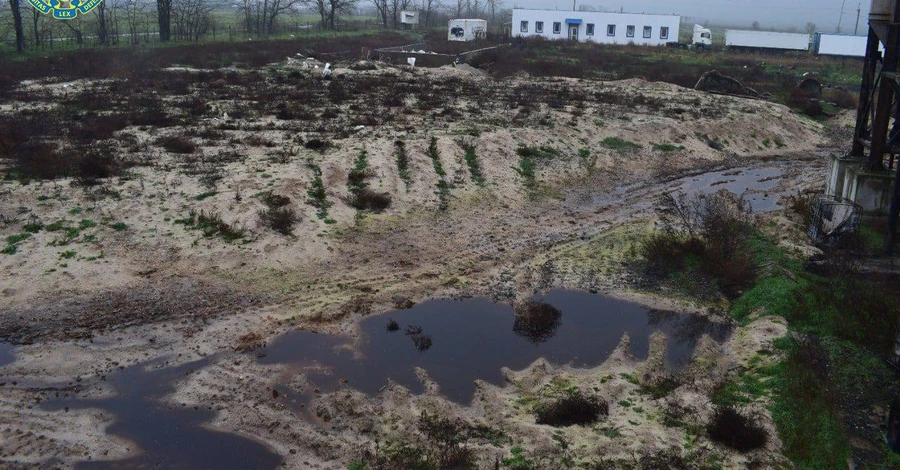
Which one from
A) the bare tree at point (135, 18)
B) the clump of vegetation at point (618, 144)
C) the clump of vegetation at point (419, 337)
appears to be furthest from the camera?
the bare tree at point (135, 18)

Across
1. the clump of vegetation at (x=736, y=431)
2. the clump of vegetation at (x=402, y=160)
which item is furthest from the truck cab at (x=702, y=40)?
the clump of vegetation at (x=736, y=431)

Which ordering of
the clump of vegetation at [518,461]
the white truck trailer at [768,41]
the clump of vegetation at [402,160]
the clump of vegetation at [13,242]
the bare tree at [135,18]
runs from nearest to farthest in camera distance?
the clump of vegetation at [518,461] → the clump of vegetation at [13,242] → the clump of vegetation at [402,160] → the bare tree at [135,18] → the white truck trailer at [768,41]

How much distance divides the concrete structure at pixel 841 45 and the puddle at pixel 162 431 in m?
71.3

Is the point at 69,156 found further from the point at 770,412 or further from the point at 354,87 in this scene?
the point at 770,412

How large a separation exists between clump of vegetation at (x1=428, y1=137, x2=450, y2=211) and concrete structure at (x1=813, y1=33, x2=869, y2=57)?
59.8 meters

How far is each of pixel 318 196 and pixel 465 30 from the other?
50101 mm

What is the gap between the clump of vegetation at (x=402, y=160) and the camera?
18.5 meters

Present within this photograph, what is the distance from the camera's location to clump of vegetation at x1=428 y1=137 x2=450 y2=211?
17734 millimetres

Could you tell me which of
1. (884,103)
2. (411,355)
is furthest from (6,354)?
(884,103)

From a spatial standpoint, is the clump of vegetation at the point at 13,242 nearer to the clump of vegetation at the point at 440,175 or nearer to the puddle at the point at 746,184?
the clump of vegetation at the point at 440,175

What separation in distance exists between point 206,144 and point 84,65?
61.9 ft

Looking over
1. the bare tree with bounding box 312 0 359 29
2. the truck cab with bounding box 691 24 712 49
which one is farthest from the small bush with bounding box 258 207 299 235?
the truck cab with bounding box 691 24 712 49

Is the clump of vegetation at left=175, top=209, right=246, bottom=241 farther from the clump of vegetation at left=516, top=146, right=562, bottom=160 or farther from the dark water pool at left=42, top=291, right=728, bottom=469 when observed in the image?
the clump of vegetation at left=516, top=146, right=562, bottom=160

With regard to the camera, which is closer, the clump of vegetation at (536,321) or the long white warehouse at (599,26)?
the clump of vegetation at (536,321)
